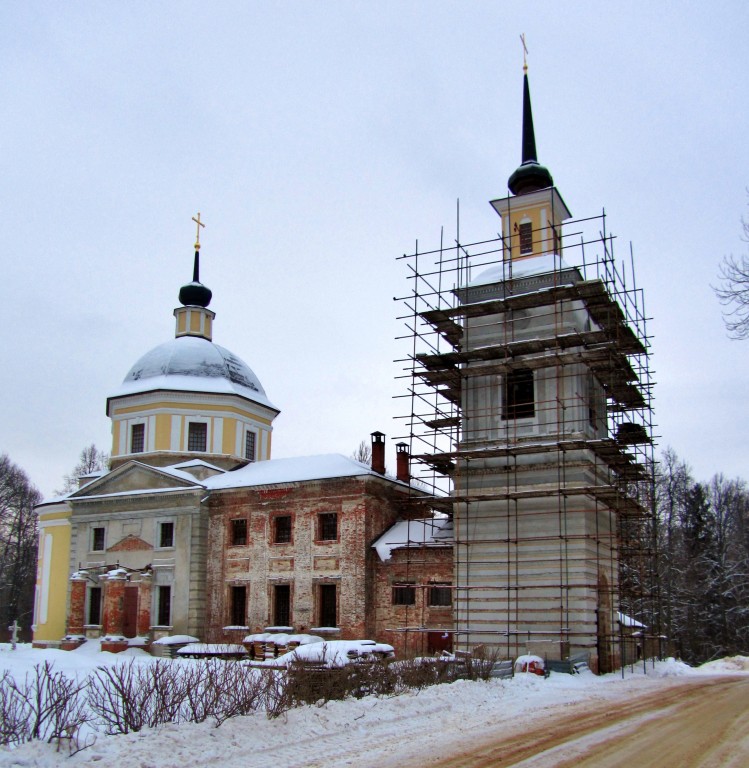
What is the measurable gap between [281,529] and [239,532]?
1.76 metres

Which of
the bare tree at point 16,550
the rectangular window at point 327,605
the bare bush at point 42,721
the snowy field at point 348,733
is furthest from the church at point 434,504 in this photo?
the bare tree at point 16,550

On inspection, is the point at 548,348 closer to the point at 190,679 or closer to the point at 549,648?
the point at 549,648

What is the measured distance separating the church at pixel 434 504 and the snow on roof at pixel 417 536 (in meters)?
0.10

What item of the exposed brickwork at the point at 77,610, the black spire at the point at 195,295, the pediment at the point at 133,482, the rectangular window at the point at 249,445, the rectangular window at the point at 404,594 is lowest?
the exposed brickwork at the point at 77,610

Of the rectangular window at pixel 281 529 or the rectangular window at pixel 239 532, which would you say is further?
the rectangular window at pixel 239 532

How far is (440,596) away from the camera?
27031 mm

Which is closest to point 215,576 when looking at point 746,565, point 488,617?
point 488,617

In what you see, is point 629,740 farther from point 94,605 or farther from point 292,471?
point 94,605

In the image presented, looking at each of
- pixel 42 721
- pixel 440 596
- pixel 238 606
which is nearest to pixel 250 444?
pixel 238 606

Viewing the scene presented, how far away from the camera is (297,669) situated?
520 inches

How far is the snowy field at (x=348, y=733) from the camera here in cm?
923

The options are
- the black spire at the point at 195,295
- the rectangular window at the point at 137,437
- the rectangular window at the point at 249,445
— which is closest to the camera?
the rectangular window at the point at 137,437

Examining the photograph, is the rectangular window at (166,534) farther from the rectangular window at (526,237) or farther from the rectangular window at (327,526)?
the rectangular window at (526,237)

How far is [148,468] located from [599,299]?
17690mm
